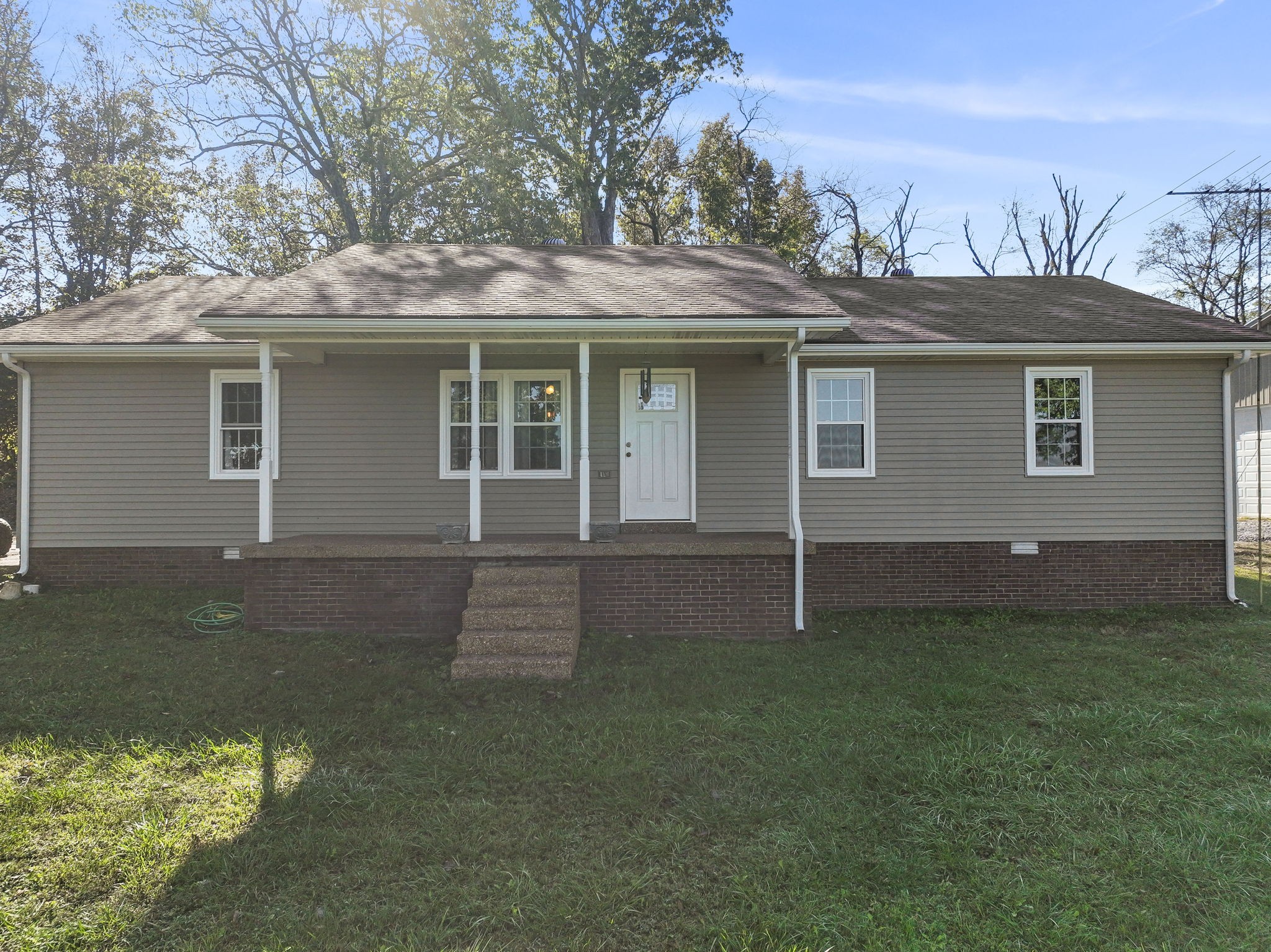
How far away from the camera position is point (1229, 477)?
834 centimetres

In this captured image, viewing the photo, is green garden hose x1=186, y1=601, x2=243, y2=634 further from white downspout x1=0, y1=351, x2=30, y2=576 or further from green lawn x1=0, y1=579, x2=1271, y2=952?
white downspout x1=0, y1=351, x2=30, y2=576

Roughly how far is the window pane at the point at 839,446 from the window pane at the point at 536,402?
3.28 metres

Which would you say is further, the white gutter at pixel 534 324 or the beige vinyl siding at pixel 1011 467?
the beige vinyl siding at pixel 1011 467

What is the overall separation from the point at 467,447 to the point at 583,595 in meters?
2.92

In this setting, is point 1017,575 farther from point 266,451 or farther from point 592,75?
point 592,75

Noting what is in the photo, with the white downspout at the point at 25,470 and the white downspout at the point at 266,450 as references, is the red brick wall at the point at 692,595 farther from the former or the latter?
the white downspout at the point at 25,470

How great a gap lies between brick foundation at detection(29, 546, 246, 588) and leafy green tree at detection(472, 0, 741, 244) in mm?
12649

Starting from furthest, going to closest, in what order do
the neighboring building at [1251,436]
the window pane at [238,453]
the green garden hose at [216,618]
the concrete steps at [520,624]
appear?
the neighboring building at [1251,436] < the window pane at [238,453] < the green garden hose at [216,618] < the concrete steps at [520,624]

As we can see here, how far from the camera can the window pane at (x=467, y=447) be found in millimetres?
8555

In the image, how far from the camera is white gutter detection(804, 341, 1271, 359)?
8.05m

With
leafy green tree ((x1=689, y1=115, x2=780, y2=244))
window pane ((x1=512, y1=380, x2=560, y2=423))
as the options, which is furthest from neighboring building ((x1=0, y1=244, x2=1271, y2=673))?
leafy green tree ((x1=689, y1=115, x2=780, y2=244))

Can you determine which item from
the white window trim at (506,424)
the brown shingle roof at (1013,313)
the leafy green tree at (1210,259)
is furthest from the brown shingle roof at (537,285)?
the leafy green tree at (1210,259)

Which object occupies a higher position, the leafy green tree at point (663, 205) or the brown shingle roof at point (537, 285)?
the leafy green tree at point (663, 205)

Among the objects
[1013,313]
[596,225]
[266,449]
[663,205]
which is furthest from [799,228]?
[266,449]
